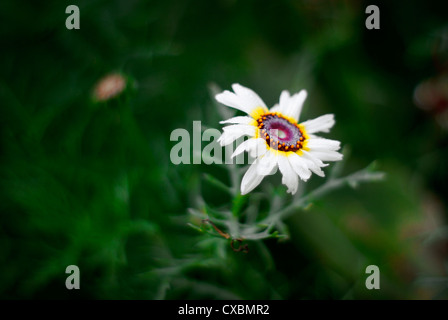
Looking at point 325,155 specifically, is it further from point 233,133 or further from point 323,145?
point 233,133

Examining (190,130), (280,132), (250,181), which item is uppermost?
(190,130)

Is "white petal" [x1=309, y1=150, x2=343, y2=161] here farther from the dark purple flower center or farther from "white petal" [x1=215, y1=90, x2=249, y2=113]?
"white petal" [x1=215, y1=90, x2=249, y2=113]

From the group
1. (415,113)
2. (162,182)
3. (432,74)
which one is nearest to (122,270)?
(162,182)

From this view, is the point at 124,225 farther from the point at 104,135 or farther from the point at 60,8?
the point at 60,8

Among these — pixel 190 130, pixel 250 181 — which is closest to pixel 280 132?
pixel 250 181

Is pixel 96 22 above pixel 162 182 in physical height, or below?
above

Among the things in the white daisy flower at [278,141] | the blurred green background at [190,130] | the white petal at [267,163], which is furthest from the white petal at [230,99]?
the blurred green background at [190,130]

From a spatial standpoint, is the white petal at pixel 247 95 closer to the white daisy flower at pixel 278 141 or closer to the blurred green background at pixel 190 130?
the white daisy flower at pixel 278 141
